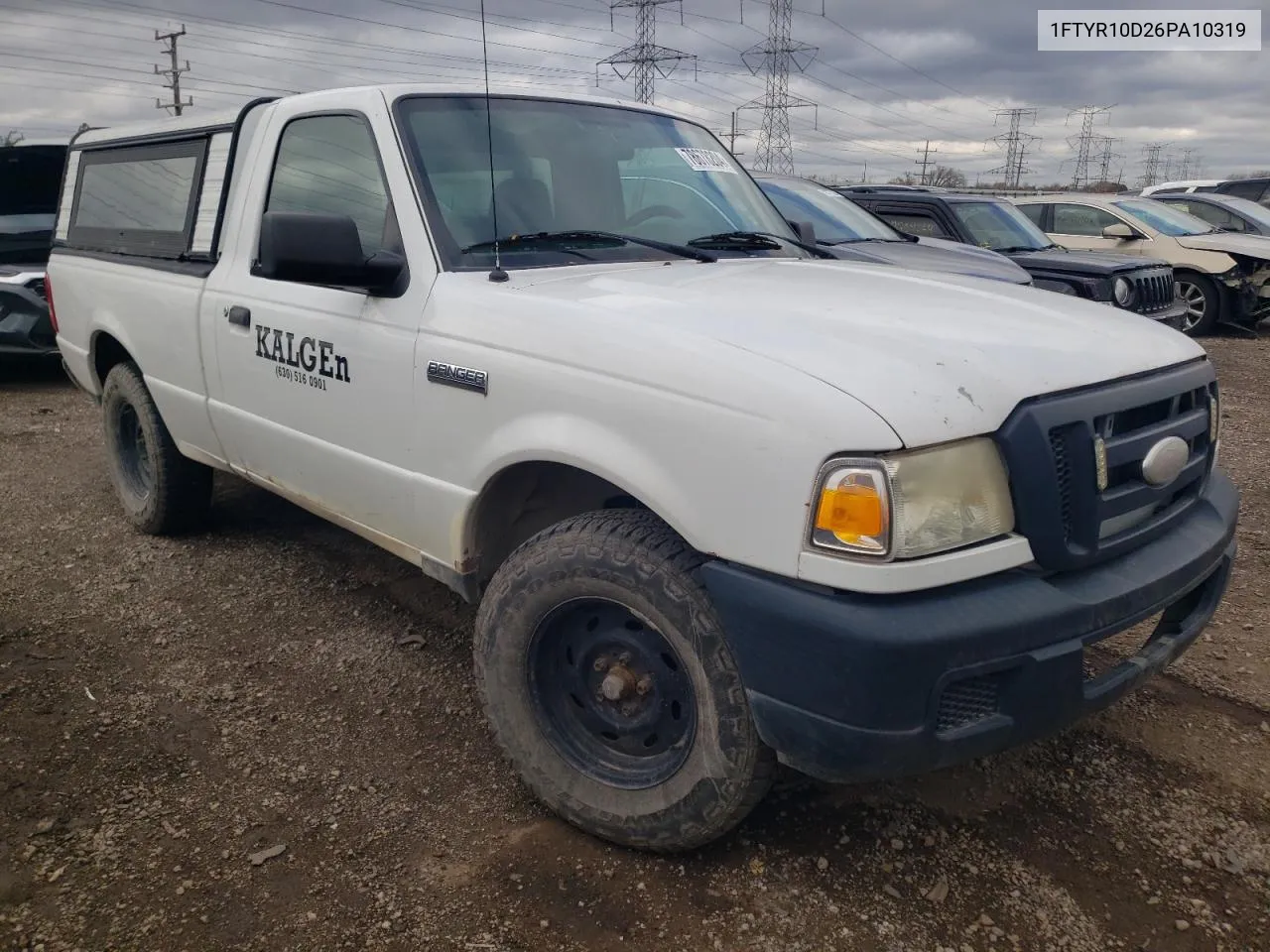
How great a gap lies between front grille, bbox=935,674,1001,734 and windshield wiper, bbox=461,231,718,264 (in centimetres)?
161

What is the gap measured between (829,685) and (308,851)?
55.9 inches

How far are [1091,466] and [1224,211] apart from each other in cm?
1331

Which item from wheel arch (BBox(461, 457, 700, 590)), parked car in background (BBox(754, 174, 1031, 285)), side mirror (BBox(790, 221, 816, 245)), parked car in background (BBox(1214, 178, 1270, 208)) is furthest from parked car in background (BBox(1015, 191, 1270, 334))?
wheel arch (BBox(461, 457, 700, 590))

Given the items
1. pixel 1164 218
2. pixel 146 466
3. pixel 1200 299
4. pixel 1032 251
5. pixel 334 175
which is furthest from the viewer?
pixel 1164 218

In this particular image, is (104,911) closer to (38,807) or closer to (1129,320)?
(38,807)

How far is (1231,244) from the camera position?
10.9m

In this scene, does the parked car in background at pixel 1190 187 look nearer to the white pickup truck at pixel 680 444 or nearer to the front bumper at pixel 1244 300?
the front bumper at pixel 1244 300

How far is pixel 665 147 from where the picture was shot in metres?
3.50

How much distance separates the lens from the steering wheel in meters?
3.18

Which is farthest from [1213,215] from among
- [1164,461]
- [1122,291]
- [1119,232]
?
[1164,461]

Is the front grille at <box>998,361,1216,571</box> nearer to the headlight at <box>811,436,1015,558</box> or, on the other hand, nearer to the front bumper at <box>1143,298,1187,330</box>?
the headlight at <box>811,436,1015,558</box>

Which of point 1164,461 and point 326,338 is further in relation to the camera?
point 326,338

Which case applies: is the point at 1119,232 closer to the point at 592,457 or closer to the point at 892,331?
the point at 892,331

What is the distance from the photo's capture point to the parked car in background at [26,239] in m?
8.34
